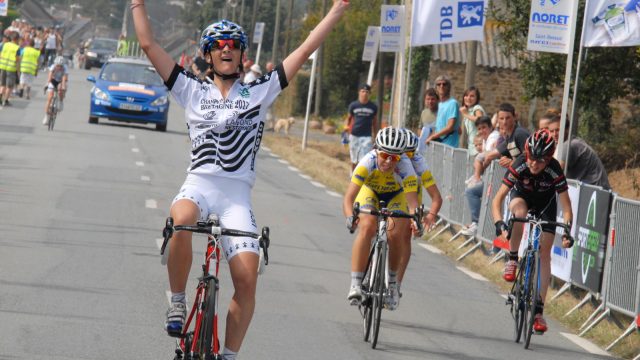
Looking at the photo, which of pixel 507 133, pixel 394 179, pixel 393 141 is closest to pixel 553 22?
pixel 507 133

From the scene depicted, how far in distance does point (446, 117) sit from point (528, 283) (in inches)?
359

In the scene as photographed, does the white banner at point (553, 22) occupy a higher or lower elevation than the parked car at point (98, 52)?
higher

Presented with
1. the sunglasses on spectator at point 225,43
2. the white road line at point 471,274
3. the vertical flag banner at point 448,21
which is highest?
the vertical flag banner at point 448,21

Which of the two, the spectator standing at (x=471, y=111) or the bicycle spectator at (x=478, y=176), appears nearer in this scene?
the bicycle spectator at (x=478, y=176)

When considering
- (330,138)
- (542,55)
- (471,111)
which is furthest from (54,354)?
(330,138)

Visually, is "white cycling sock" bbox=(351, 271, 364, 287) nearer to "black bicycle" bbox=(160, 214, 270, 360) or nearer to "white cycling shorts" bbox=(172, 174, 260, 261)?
"white cycling shorts" bbox=(172, 174, 260, 261)

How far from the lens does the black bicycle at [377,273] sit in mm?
10891

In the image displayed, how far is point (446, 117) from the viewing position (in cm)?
2088

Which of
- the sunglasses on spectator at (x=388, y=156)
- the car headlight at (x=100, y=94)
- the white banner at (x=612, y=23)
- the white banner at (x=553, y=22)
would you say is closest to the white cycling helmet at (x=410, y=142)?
the sunglasses on spectator at (x=388, y=156)

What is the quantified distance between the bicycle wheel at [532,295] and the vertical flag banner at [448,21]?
32.8 ft

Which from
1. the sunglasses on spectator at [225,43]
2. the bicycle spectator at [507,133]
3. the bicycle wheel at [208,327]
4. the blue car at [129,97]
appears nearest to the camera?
the bicycle wheel at [208,327]

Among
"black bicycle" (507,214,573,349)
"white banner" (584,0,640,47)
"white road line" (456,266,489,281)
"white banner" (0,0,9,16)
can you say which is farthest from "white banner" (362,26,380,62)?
"black bicycle" (507,214,573,349)

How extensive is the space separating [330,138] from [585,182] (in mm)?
31712

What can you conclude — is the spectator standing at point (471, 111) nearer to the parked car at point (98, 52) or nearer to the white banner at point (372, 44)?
the white banner at point (372, 44)
